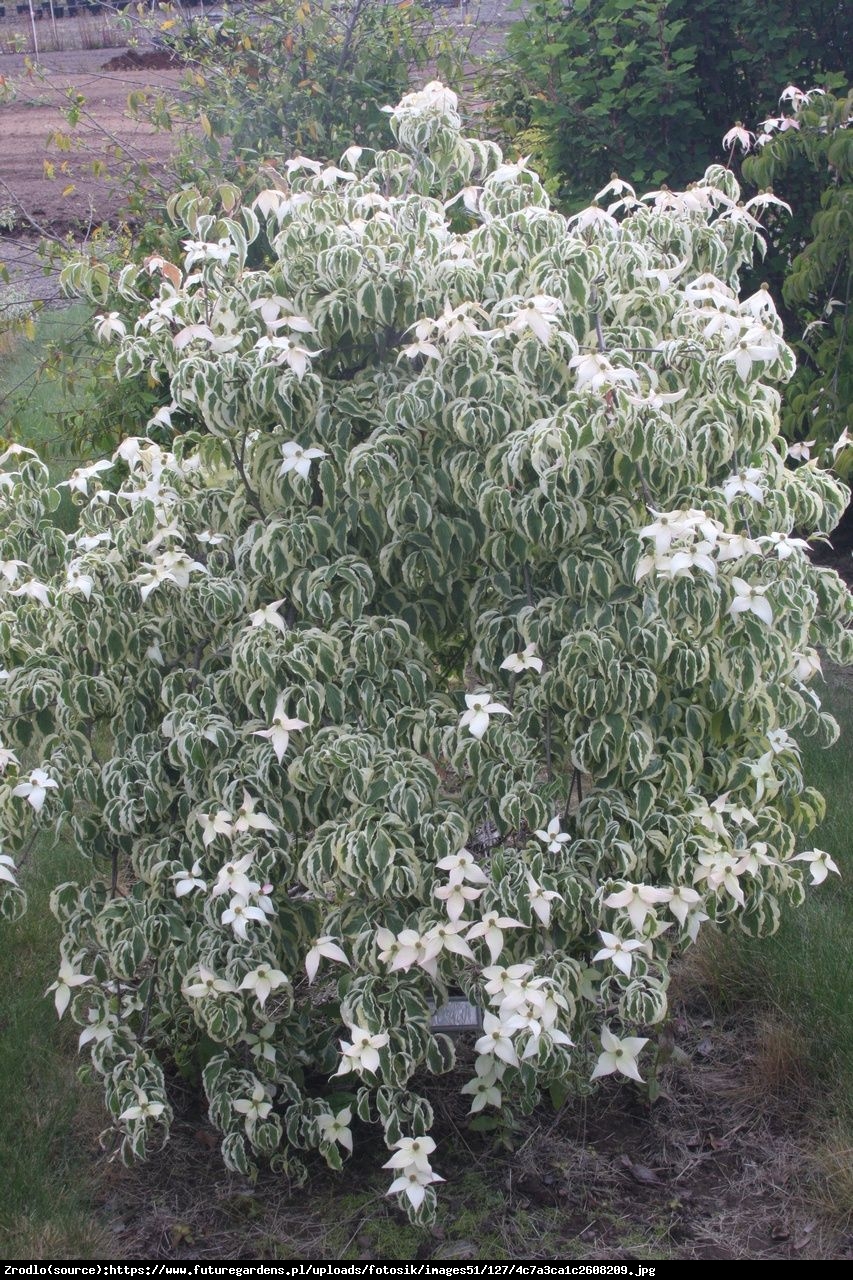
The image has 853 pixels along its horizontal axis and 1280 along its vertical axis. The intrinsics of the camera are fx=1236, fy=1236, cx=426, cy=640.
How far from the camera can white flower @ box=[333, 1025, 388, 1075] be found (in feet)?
7.97

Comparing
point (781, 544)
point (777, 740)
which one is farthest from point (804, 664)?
point (781, 544)

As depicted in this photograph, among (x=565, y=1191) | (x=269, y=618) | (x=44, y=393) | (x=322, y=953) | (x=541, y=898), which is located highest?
(x=269, y=618)

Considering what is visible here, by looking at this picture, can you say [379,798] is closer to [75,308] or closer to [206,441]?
[206,441]

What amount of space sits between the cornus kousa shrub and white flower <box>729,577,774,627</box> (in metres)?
0.01

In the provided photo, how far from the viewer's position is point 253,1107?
2688mm

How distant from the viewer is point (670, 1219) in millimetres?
2750

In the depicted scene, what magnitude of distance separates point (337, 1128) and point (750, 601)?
1.45m

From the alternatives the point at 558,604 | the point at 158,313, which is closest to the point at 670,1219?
the point at 558,604

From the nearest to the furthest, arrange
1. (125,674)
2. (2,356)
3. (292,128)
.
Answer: (125,674)
(292,128)
(2,356)

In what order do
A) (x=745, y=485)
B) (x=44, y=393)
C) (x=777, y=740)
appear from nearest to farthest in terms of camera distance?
(x=745, y=485) < (x=777, y=740) < (x=44, y=393)

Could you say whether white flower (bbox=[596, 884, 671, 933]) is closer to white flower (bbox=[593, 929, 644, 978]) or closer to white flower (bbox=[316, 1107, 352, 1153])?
white flower (bbox=[593, 929, 644, 978])

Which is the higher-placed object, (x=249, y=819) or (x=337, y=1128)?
(x=249, y=819)

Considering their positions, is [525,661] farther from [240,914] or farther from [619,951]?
[240,914]

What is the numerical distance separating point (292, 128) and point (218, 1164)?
4.19m
